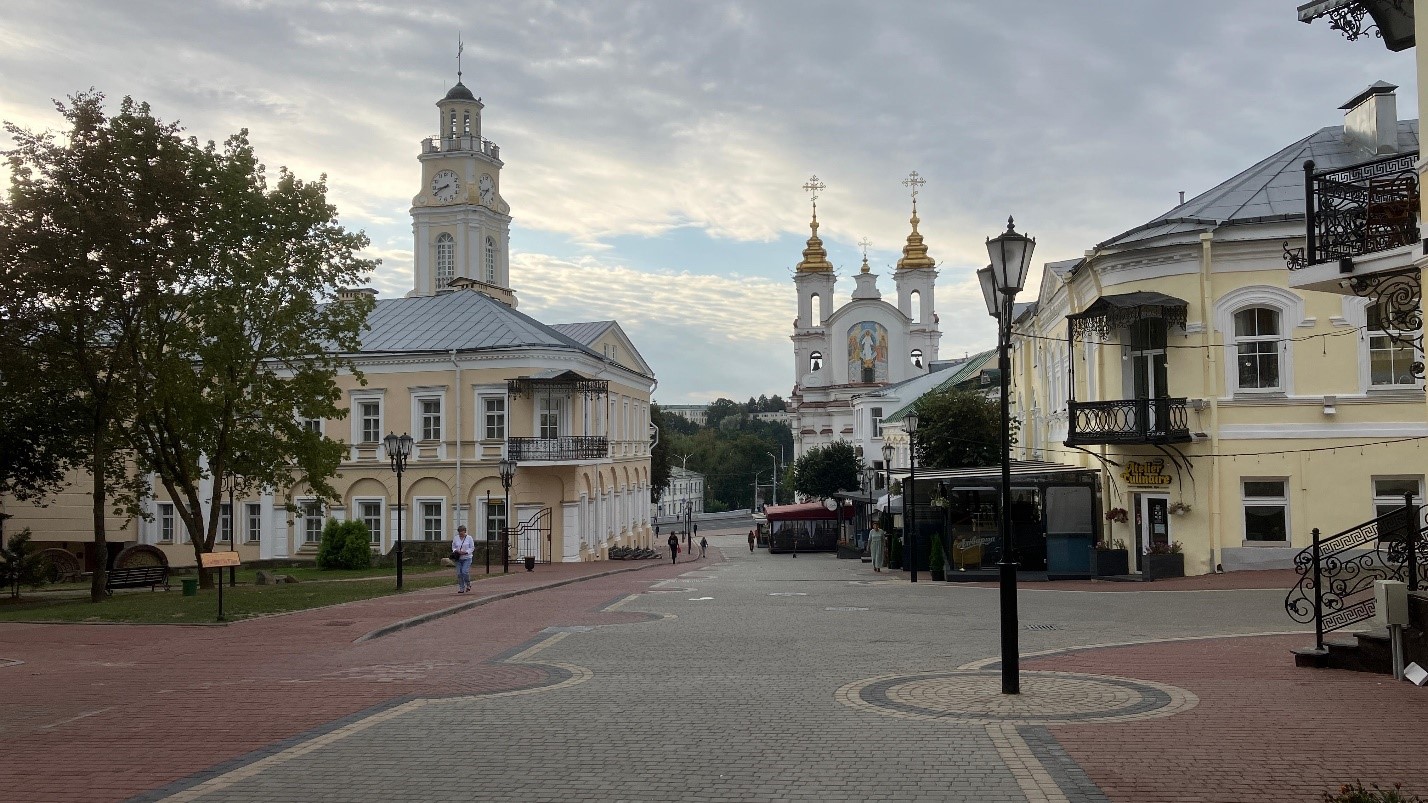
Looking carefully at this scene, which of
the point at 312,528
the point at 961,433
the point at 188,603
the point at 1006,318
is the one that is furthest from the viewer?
the point at 312,528

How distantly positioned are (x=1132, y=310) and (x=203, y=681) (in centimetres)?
1954

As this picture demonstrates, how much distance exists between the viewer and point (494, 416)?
42.3 m

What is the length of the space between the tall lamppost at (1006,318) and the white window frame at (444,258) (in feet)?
183

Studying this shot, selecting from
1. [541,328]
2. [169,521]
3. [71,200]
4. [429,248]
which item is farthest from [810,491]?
[71,200]

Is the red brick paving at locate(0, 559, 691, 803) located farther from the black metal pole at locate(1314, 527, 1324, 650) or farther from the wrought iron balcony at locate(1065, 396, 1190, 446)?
the wrought iron balcony at locate(1065, 396, 1190, 446)

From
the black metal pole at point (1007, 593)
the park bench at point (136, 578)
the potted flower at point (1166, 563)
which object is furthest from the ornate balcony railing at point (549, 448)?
the black metal pole at point (1007, 593)

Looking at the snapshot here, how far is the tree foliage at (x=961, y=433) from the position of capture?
4188 centimetres

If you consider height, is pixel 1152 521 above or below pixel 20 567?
above

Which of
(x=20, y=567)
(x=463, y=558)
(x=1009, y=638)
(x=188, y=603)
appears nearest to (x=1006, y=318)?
(x=1009, y=638)

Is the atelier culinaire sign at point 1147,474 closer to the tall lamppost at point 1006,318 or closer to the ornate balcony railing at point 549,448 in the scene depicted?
the tall lamppost at point 1006,318

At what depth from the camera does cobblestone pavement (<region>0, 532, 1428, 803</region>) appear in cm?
764

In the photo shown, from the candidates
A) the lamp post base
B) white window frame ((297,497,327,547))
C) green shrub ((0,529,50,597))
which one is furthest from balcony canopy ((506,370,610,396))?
the lamp post base

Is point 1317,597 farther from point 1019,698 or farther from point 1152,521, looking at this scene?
point 1152,521

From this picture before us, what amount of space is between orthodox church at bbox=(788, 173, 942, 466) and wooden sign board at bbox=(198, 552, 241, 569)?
82574 millimetres
